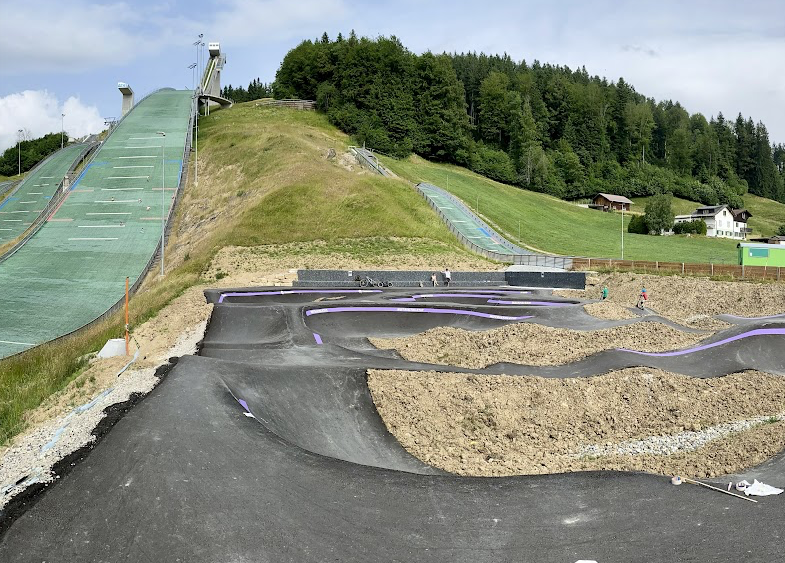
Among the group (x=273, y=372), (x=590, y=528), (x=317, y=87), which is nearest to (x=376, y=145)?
(x=317, y=87)

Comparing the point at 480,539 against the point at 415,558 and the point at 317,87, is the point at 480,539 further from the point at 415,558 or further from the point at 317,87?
the point at 317,87

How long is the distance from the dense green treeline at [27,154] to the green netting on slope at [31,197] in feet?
75.5

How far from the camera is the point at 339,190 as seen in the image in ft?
187

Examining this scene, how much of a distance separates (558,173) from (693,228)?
3420cm

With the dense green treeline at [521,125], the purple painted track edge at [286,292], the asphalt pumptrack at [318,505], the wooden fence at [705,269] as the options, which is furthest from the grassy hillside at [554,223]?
the asphalt pumptrack at [318,505]

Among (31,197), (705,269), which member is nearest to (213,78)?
(31,197)

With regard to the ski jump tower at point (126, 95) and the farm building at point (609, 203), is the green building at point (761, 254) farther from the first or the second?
the ski jump tower at point (126, 95)

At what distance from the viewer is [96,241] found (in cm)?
5241

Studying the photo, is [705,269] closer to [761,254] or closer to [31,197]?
[761,254]

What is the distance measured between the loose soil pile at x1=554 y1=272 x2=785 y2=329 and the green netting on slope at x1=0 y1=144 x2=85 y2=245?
5705cm

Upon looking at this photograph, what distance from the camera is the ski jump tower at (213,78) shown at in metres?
106

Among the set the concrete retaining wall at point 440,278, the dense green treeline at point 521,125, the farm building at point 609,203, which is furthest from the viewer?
the farm building at point 609,203

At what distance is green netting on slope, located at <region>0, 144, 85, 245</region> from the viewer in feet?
204

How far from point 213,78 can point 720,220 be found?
93498 millimetres
